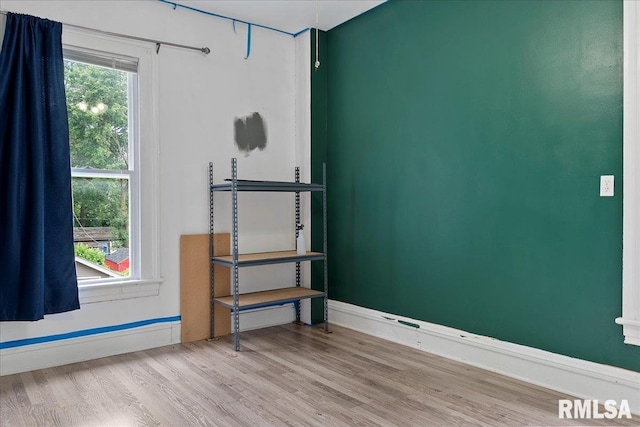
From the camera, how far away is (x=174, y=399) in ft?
8.39

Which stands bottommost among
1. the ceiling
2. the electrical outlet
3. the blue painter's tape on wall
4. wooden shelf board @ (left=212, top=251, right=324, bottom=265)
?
the blue painter's tape on wall

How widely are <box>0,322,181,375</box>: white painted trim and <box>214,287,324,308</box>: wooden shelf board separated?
1.42 ft

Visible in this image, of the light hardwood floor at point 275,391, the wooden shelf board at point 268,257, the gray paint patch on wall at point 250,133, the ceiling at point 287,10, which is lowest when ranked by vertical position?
the light hardwood floor at point 275,391

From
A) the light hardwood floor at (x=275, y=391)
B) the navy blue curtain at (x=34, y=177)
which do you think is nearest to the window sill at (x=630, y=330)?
the light hardwood floor at (x=275, y=391)

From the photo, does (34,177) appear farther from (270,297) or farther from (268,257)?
(270,297)

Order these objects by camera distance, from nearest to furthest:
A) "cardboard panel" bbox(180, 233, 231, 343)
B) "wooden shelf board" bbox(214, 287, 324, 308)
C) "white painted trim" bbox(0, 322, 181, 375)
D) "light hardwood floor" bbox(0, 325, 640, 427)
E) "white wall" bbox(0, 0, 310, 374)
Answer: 1. "light hardwood floor" bbox(0, 325, 640, 427)
2. "white painted trim" bbox(0, 322, 181, 375)
3. "white wall" bbox(0, 0, 310, 374)
4. "wooden shelf board" bbox(214, 287, 324, 308)
5. "cardboard panel" bbox(180, 233, 231, 343)

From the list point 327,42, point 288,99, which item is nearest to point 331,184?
point 288,99

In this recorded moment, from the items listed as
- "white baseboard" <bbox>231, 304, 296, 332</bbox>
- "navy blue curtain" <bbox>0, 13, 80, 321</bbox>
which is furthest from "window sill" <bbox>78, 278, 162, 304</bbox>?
"white baseboard" <bbox>231, 304, 296, 332</bbox>

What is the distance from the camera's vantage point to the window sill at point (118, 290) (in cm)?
322

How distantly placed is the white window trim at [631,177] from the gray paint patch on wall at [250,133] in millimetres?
2625

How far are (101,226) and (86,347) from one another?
2.68ft

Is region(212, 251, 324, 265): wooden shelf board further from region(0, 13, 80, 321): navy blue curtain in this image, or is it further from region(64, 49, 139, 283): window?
region(0, 13, 80, 321): navy blue curtain

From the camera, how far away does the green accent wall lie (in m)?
2.53

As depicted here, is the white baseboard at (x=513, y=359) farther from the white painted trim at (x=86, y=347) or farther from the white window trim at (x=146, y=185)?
the white window trim at (x=146, y=185)
